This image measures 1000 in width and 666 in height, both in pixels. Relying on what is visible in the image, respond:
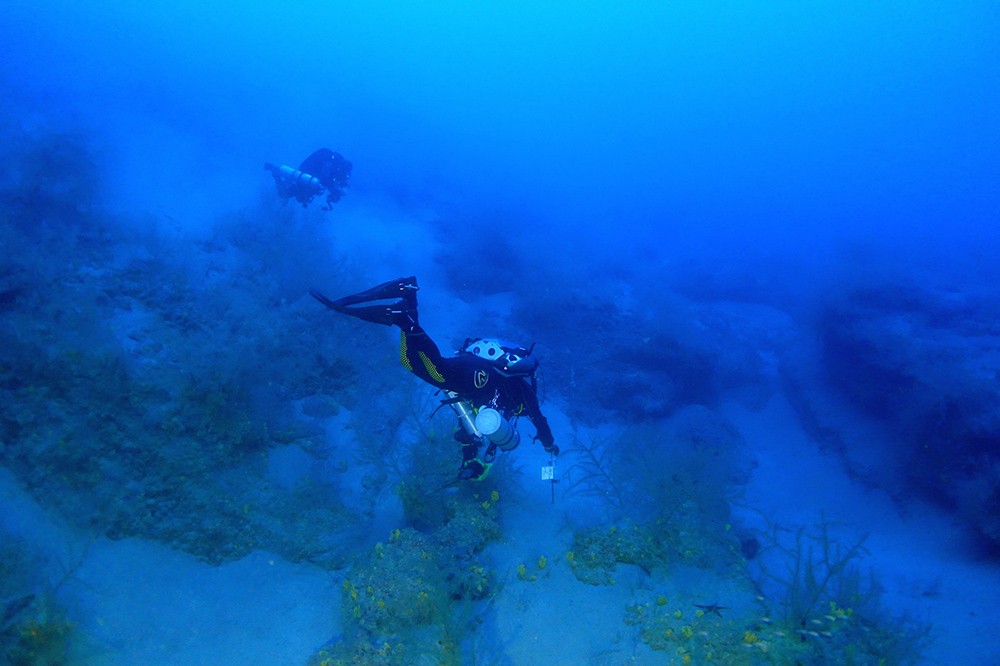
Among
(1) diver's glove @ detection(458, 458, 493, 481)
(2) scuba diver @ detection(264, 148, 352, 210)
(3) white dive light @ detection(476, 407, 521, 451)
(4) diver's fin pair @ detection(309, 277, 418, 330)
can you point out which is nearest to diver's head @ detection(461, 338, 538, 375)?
(3) white dive light @ detection(476, 407, 521, 451)

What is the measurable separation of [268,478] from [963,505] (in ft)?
38.2

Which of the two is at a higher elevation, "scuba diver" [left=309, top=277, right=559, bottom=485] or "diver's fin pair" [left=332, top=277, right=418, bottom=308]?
"diver's fin pair" [left=332, top=277, right=418, bottom=308]

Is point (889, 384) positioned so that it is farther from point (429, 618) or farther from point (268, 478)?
point (268, 478)

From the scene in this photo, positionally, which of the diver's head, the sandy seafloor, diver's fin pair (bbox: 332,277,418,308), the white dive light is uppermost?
diver's fin pair (bbox: 332,277,418,308)

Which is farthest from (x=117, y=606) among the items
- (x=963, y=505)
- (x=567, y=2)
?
(x=567, y=2)

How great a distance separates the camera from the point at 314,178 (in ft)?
41.9

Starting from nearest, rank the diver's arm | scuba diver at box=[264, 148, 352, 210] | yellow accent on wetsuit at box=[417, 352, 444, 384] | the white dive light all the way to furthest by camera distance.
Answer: the white dive light
yellow accent on wetsuit at box=[417, 352, 444, 384]
the diver's arm
scuba diver at box=[264, 148, 352, 210]

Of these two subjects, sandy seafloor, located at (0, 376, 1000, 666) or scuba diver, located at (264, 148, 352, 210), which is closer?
sandy seafloor, located at (0, 376, 1000, 666)

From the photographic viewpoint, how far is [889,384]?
955cm

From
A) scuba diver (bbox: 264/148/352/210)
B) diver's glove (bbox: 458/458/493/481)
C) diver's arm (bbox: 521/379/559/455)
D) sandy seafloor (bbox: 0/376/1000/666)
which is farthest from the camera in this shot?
scuba diver (bbox: 264/148/352/210)

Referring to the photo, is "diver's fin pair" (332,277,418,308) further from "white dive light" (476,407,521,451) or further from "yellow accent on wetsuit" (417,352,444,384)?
"white dive light" (476,407,521,451)

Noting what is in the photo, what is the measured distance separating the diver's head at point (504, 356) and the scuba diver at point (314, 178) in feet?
34.9

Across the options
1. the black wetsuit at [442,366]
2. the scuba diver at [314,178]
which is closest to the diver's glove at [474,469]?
the black wetsuit at [442,366]

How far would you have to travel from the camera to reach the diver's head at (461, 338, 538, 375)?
14.9 ft
